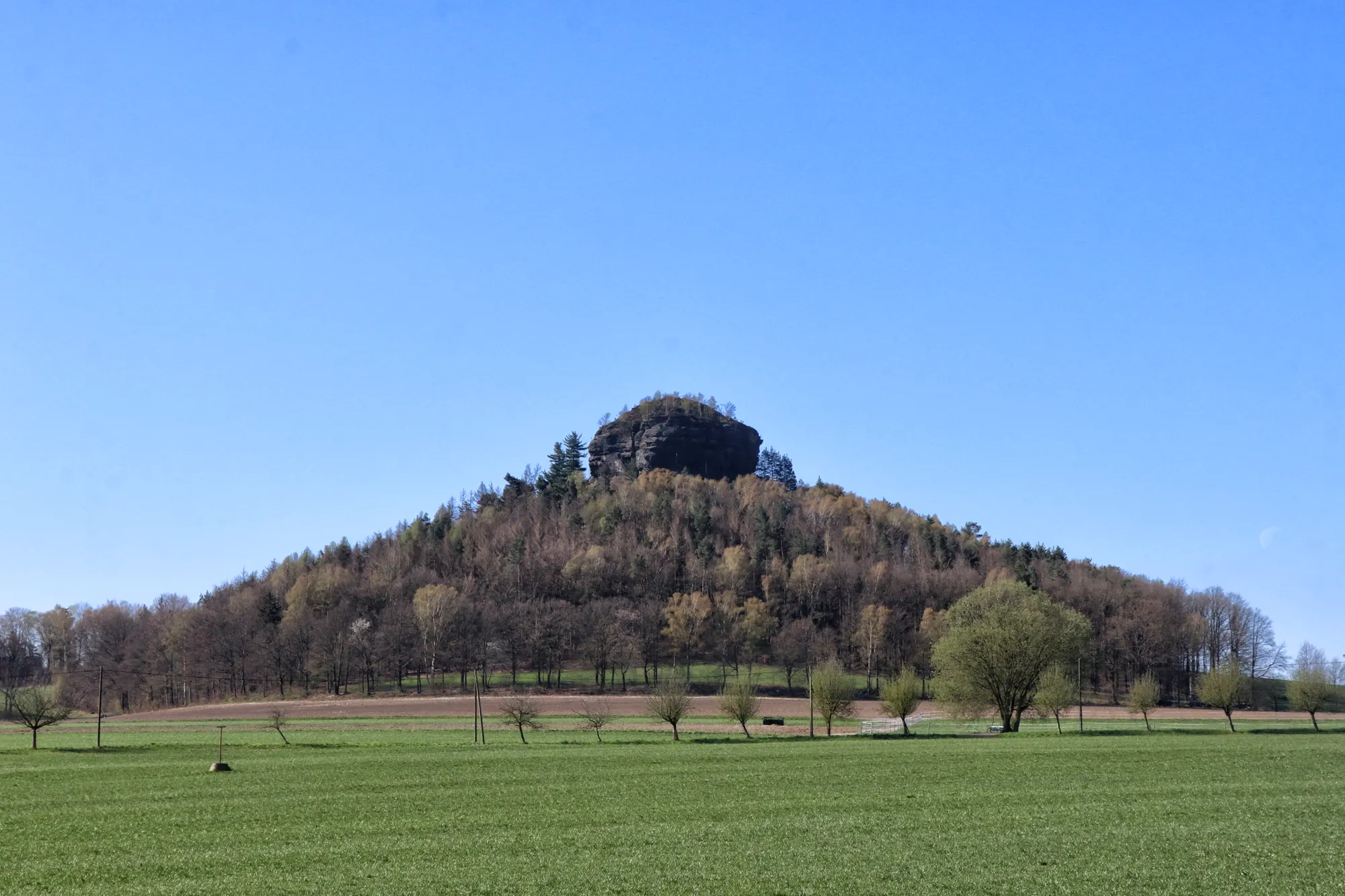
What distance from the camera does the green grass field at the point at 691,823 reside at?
24.7m

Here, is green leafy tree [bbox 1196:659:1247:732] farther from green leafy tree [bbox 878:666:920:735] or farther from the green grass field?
the green grass field

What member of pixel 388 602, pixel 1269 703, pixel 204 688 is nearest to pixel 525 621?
pixel 388 602

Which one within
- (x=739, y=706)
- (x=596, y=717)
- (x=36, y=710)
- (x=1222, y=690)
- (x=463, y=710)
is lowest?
(x=463, y=710)

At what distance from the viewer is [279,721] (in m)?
84.6

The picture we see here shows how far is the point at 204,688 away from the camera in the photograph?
16112 cm

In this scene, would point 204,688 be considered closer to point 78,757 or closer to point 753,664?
point 753,664

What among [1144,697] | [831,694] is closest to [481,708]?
[831,694]

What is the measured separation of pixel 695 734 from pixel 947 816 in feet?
160

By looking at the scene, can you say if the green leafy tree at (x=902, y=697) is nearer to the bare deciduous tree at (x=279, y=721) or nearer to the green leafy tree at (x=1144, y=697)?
the green leafy tree at (x=1144, y=697)

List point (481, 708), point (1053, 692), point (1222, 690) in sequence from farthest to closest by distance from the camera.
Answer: point (481, 708), point (1222, 690), point (1053, 692)

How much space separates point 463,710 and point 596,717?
133 feet

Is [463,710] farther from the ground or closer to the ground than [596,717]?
closer to the ground

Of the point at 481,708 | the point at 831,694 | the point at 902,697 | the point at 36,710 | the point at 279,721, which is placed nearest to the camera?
the point at 36,710

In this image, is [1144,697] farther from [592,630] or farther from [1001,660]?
[592,630]
